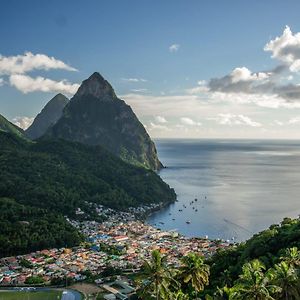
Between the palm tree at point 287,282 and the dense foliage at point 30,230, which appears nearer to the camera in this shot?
the palm tree at point 287,282

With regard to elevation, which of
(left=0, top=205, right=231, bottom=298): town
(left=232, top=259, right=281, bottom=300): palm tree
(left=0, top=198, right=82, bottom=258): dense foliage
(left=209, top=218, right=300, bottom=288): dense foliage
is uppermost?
(left=232, top=259, right=281, bottom=300): palm tree

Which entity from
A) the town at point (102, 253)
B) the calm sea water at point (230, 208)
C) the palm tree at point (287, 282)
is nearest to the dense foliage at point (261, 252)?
the town at point (102, 253)

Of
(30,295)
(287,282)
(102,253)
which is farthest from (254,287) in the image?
(102,253)

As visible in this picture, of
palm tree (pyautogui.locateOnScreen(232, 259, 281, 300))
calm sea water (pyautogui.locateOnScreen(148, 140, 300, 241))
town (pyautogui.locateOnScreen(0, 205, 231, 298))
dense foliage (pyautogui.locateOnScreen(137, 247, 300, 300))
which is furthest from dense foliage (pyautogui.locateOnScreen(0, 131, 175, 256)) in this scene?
palm tree (pyautogui.locateOnScreen(232, 259, 281, 300))

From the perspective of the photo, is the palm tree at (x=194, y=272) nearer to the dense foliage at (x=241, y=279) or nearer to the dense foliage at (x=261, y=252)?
the dense foliage at (x=241, y=279)

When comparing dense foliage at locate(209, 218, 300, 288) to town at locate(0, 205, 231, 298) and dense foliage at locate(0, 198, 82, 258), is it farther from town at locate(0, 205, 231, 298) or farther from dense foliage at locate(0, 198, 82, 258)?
dense foliage at locate(0, 198, 82, 258)

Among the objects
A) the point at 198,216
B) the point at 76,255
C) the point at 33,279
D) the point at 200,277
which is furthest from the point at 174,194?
the point at 200,277

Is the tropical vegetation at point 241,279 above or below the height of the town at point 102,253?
above
